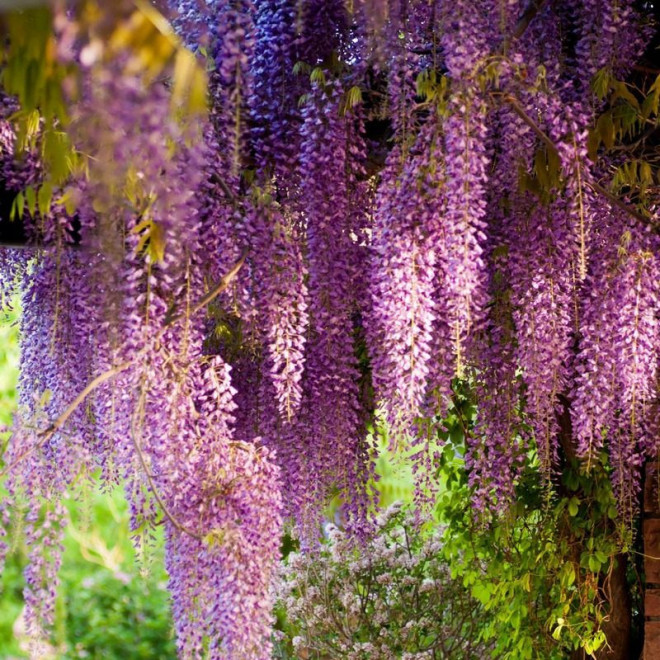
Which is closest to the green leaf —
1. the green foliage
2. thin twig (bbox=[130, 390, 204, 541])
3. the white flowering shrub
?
thin twig (bbox=[130, 390, 204, 541])

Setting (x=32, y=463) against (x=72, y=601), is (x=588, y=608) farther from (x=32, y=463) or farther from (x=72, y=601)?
(x=72, y=601)

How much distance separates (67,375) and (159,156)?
1.27m

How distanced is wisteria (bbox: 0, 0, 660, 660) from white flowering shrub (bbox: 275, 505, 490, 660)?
59.8 inches

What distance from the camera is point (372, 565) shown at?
14.4ft

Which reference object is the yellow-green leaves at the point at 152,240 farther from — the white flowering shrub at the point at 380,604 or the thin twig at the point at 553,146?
the white flowering shrub at the point at 380,604

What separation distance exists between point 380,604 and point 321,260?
2005 millimetres

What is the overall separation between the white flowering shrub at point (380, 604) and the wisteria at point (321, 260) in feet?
4.99

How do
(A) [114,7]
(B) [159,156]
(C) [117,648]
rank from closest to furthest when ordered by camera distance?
(A) [114,7] → (B) [159,156] → (C) [117,648]

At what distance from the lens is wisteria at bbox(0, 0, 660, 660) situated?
240 centimetres

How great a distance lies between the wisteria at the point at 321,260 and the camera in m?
2.40

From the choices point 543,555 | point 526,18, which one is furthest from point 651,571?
point 526,18

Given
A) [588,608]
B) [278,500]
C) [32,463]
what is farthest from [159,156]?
[588,608]

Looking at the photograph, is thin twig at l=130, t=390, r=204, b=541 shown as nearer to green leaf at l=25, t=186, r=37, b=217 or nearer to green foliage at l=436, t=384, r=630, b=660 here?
green leaf at l=25, t=186, r=37, b=217

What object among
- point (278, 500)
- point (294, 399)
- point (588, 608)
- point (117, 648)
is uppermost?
point (294, 399)
